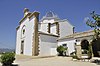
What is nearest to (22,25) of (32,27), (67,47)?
(32,27)

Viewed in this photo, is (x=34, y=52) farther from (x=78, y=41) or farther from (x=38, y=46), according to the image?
(x=78, y=41)

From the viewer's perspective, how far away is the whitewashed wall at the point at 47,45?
27812 mm

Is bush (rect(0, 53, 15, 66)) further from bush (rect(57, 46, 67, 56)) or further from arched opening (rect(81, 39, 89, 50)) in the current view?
bush (rect(57, 46, 67, 56))

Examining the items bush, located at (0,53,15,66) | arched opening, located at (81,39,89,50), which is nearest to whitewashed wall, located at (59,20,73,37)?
arched opening, located at (81,39,89,50)

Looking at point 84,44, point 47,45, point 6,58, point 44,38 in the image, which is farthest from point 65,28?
point 6,58

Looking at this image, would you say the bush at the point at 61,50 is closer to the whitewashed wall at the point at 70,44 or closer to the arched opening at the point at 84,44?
the whitewashed wall at the point at 70,44

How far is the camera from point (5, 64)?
15.1 meters

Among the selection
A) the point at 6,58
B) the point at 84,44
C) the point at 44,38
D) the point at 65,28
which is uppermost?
the point at 65,28

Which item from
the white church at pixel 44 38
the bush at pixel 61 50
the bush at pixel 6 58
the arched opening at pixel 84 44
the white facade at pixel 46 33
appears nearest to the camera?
the bush at pixel 6 58

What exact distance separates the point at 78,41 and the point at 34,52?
8341mm

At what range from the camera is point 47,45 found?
29.0 meters

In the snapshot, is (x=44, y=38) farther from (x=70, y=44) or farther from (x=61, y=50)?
(x=70, y=44)

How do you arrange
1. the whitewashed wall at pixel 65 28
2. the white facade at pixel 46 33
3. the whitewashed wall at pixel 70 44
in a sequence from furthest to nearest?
the whitewashed wall at pixel 65 28
the white facade at pixel 46 33
the whitewashed wall at pixel 70 44

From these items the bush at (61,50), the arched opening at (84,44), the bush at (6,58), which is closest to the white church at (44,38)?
the arched opening at (84,44)
